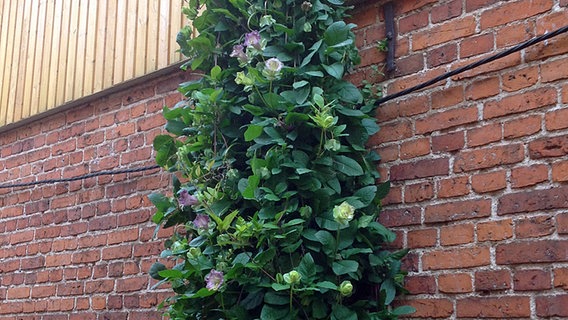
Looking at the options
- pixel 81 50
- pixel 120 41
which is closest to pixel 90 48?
pixel 81 50

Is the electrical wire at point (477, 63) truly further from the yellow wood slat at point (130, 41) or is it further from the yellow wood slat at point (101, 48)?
the yellow wood slat at point (101, 48)

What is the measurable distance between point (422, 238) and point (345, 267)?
1.05ft

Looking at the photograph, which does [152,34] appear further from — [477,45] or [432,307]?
[432,307]

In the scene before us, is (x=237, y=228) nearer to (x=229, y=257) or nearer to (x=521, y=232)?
(x=229, y=257)

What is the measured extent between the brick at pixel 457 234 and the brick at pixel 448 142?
0.27 meters

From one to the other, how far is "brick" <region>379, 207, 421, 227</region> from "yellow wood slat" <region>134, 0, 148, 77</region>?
162 cm

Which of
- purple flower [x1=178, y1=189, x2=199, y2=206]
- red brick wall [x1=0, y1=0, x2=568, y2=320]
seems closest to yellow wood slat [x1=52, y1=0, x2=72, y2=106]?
red brick wall [x1=0, y1=0, x2=568, y2=320]

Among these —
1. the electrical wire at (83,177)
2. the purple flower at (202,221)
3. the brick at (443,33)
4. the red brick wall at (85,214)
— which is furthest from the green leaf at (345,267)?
the electrical wire at (83,177)

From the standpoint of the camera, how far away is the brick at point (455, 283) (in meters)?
2.37

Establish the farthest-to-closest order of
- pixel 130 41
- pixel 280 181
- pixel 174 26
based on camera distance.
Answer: pixel 130 41 → pixel 174 26 → pixel 280 181

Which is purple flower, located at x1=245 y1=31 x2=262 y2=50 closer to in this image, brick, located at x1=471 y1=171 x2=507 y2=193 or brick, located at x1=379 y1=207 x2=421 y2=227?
brick, located at x1=379 y1=207 x2=421 y2=227

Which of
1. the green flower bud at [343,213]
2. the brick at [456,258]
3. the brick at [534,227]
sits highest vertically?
the green flower bud at [343,213]

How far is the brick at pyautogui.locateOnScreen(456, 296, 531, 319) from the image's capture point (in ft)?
7.34

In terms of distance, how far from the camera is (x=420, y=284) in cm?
250
